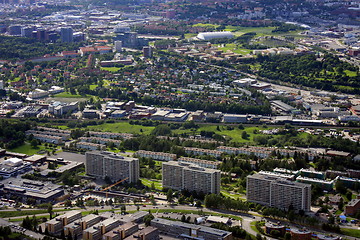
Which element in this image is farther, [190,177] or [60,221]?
[190,177]

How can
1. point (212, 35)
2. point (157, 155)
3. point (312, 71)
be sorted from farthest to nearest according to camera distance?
point (212, 35) → point (312, 71) → point (157, 155)

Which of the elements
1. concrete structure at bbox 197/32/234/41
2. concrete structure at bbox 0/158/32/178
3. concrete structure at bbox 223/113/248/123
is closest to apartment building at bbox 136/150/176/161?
concrete structure at bbox 0/158/32/178

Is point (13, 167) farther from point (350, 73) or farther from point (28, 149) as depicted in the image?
point (350, 73)

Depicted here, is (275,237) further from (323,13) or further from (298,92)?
(323,13)

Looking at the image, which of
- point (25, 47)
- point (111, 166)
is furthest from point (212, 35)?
point (111, 166)

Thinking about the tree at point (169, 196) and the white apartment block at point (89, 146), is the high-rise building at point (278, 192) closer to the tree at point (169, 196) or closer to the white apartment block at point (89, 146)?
the tree at point (169, 196)
